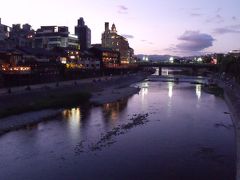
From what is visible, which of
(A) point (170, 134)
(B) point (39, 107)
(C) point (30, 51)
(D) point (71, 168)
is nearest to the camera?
(D) point (71, 168)

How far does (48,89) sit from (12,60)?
66.1 feet

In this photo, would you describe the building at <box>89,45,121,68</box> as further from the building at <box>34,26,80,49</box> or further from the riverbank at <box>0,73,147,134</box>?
the riverbank at <box>0,73,147,134</box>

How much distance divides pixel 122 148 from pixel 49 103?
2283cm

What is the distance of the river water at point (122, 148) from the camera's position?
21.8 meters

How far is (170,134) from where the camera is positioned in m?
32.4

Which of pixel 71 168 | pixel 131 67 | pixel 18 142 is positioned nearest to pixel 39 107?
pixel 18 142

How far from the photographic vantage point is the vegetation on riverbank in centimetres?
4059

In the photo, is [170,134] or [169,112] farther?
[169,112]

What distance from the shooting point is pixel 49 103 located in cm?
4791

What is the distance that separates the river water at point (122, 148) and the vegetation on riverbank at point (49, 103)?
431 cm

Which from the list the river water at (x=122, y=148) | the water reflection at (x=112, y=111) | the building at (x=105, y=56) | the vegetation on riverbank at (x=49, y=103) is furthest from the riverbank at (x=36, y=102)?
the building at (x=105, y=56)

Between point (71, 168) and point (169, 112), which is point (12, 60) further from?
point (71, 168)

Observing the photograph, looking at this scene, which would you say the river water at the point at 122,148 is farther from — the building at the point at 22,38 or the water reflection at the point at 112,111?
the building at the point at 22,38

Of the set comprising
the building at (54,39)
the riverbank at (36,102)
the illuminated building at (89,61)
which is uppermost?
the building at (54,39)
